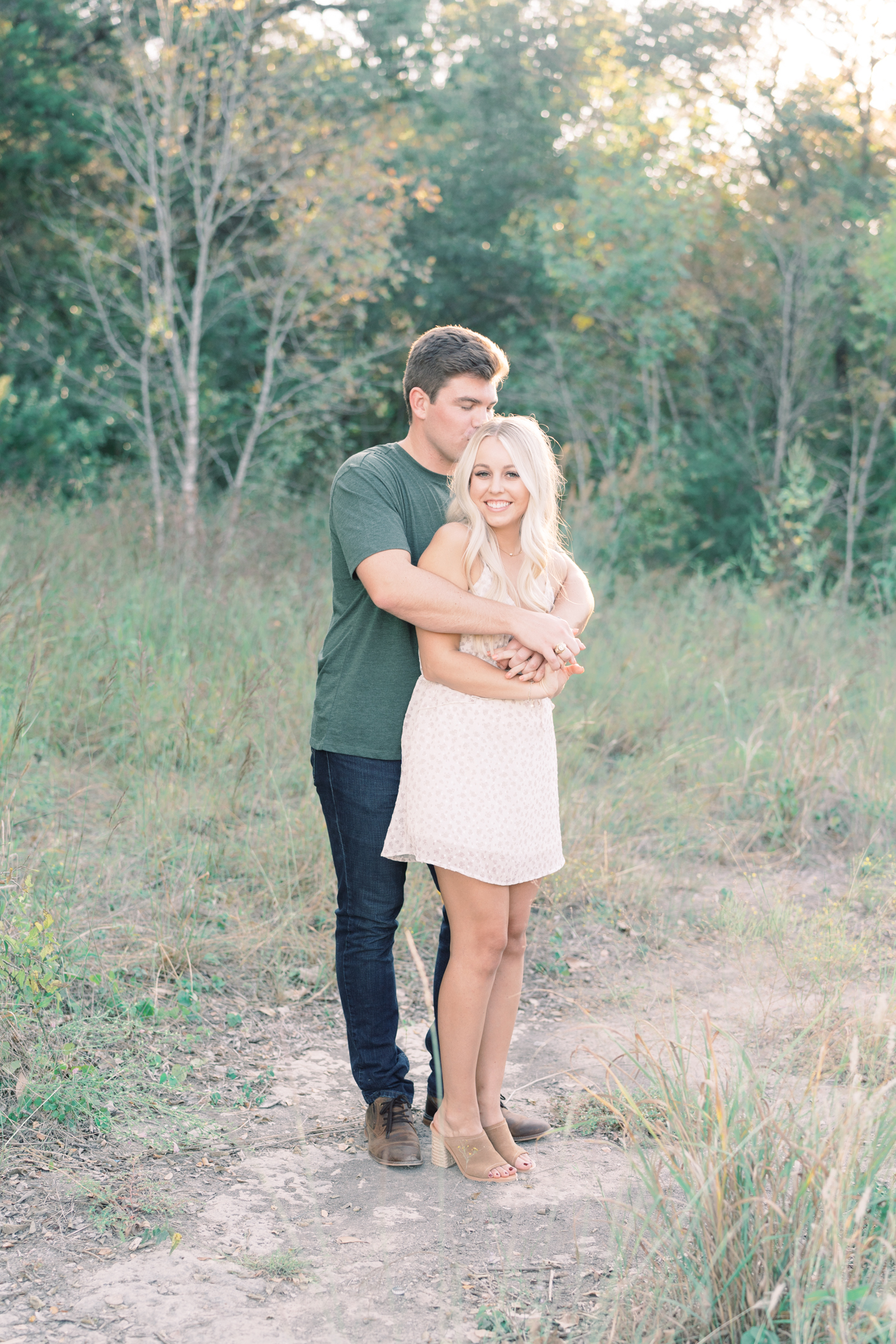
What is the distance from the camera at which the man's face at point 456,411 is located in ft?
9.59

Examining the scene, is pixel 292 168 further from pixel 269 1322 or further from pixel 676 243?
pixel 269 1322

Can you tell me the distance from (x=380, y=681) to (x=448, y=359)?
2.71 ft

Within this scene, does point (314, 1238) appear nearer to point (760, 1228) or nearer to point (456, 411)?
point (760, 1228)

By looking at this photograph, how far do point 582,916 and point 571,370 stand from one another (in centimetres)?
969

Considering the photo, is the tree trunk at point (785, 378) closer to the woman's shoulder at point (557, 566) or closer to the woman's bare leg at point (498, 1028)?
the woman's shoulder at point (557, 566)

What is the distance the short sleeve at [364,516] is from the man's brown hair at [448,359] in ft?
0.87

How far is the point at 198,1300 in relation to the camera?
7.58 ft

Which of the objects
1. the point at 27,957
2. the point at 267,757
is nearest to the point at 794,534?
the point at 267,757

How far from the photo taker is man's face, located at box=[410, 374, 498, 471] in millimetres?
2924

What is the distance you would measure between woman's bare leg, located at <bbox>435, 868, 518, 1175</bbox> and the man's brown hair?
1228 millimetres

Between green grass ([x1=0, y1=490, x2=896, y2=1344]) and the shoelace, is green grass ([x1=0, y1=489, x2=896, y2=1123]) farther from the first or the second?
the shoelace

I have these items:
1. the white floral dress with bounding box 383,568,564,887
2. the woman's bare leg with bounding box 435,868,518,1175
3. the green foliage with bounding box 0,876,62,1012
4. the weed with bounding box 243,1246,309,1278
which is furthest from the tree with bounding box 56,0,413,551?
the weed with bounding box 243,1246,309,1278

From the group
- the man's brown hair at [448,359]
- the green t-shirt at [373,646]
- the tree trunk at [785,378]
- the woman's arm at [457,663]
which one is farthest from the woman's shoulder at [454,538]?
the tree trunk at [785,378]

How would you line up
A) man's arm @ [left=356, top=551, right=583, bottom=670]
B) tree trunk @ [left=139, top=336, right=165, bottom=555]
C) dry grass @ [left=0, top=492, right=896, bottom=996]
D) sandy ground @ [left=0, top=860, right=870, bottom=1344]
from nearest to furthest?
sandy ground @ [left=0, top=860, right=870, bottom=1344], man's arm @ [left=356, top=551, right=583, bottom=670], dry grass @ [left=0, top=492, right=896, bottom=996], tree trunk @ [left=139, top=336, right=165, bottom=555]
